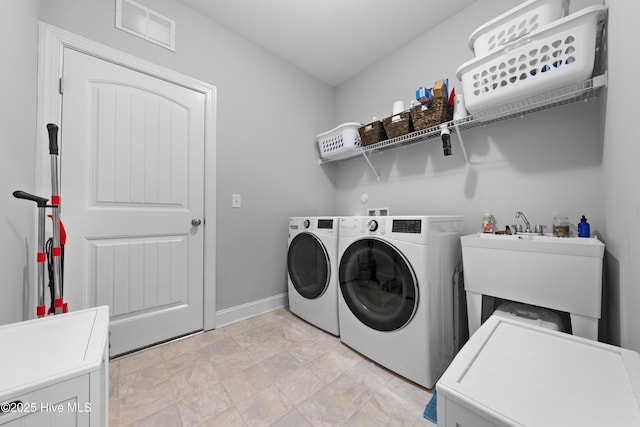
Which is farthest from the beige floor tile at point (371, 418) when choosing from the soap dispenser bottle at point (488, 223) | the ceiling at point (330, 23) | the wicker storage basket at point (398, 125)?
the ceiling at point (330, 23)

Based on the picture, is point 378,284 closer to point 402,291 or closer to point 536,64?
point 402,291

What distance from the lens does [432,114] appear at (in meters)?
1.59

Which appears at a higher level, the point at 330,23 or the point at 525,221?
the point at 330,23

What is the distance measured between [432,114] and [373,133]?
0.51 m

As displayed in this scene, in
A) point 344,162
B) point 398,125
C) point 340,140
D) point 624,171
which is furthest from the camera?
point 344,162

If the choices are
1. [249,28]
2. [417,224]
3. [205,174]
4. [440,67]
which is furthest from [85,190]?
[440,67]

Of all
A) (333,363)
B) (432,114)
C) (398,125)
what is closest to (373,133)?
(398,125)

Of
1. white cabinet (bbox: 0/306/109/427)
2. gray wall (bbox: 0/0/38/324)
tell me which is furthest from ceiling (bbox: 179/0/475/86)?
white cabinet (bbox: 0/306/109/427)

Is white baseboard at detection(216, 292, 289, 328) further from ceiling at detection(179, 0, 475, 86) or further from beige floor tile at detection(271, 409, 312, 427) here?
ceiling at detection(179, 0, 475, 86)

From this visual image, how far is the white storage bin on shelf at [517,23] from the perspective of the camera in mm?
1142

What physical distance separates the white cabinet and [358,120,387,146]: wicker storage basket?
1971mm

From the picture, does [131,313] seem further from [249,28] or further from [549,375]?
[249,28]

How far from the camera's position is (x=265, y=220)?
2129 mm

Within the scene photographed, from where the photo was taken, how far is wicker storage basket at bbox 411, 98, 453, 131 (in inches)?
61.5
